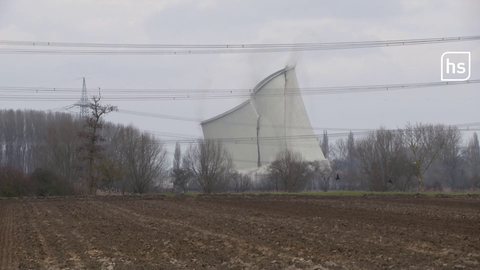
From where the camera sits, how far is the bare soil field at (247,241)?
9.84 meters

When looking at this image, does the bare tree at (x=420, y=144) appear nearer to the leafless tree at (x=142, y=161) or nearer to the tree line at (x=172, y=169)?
the tree line at (x=172, y=169)

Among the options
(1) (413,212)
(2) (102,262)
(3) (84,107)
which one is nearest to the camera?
(2) (102,262)

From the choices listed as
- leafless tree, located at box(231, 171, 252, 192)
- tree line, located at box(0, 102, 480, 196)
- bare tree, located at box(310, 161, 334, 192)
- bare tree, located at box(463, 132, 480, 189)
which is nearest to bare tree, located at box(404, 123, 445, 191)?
tree line, located at box(0, 102, 480, 196)

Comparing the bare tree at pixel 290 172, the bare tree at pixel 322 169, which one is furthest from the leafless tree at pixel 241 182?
the bare tree at pixel 322 169

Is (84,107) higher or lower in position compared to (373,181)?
higher

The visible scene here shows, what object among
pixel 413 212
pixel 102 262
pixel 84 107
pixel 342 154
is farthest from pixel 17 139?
pixel 102 262

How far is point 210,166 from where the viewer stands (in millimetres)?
46594

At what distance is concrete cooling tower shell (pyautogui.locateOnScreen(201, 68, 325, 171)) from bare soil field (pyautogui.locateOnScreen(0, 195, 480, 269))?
Result: 112 feet

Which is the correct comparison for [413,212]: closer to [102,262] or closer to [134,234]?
[134,234]

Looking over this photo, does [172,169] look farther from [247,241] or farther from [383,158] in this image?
[247,241]

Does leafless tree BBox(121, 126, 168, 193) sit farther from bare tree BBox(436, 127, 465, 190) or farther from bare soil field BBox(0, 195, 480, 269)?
bare tree BBox(436, 127, 465, 190)

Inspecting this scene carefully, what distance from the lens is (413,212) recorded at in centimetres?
1988

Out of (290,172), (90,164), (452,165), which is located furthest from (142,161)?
(452,165)

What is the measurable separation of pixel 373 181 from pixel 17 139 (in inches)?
1817
